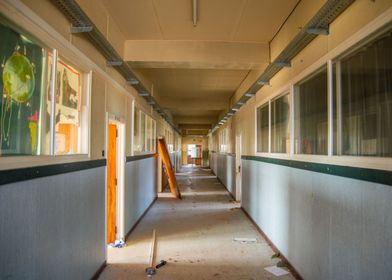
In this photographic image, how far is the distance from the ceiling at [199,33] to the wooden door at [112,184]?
125cm

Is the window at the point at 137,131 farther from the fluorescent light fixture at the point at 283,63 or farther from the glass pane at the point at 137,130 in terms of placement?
the fluorescent light fixture at the point at 283,63

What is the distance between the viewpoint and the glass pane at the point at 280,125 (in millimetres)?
3717

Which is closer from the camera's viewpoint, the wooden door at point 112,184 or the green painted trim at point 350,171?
the green painted trim at point 350,171

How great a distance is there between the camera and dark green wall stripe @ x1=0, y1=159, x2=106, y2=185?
5.33 feet

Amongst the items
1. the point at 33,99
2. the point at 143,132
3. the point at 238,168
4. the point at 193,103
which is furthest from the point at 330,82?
the point at 193,103

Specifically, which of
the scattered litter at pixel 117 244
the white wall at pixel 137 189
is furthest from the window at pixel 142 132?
the scattered litter at pixel 117 244

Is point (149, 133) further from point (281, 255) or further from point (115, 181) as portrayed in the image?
point (281, 255)

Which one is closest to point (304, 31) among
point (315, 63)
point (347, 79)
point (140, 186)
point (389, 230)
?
point (315, 63)

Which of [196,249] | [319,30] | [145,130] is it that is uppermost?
[319,30]

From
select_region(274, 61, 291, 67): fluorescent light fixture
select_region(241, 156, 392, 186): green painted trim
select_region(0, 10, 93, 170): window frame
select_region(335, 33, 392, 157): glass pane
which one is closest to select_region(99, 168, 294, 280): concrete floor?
select_region(241, 156, 392, 186): green painted trim

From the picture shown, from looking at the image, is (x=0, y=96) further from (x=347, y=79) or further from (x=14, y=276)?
(x=347, y=79)

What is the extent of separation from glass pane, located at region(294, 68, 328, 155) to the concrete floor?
1.59m

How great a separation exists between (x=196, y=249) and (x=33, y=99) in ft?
10.4

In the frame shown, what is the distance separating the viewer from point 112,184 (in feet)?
14.5
